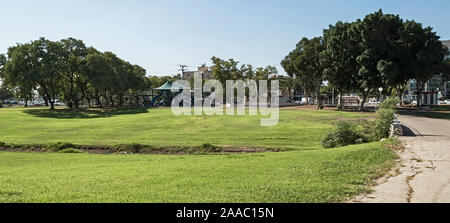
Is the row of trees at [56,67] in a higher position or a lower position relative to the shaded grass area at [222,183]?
higher

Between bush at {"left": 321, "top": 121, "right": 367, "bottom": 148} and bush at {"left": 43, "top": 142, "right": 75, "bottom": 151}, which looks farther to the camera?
bush at {"left": 43, "top": 142, "right": 75, "bottom": 151}

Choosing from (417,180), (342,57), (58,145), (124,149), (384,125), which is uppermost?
(342,57)

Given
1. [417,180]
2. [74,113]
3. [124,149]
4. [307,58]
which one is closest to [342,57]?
[307,58]

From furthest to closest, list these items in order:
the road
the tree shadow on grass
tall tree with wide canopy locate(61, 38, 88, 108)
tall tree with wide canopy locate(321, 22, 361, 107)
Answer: tall tree with wide canopy locate(61, 38, 88, 108) < the tree shadow on grass < tall tree with wide canopy locate(321, 22, 361, 107) < the road

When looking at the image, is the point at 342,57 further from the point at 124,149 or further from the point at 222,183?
the point at 222,183

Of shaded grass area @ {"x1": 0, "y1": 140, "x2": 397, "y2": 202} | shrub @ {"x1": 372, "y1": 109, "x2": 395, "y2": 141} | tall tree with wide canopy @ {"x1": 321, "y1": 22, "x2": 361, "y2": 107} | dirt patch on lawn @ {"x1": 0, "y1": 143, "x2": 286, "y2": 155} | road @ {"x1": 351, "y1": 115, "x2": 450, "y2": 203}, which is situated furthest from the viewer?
tall tree with wide canopy @ {"x1": 321, "y1": 22, "x2": 361, "y2": 107}

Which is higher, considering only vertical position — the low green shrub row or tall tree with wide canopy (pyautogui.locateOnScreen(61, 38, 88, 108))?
tall tree with wide canopy (pyautogui.locateOnScreen(61, 38, 88, 108))

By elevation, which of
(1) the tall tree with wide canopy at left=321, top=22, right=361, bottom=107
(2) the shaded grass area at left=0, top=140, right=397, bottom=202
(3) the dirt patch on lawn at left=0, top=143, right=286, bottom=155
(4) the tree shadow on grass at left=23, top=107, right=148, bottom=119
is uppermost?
(1) the tall tree with wide canopy at left=321, top=22, right=361, bottom=107

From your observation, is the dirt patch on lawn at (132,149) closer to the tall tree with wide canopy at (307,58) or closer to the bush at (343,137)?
the bush at (343,137)

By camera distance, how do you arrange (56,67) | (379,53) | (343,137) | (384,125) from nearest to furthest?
1. (384,125)
2. (343,137)
3. (379,53)
4. (56,67)

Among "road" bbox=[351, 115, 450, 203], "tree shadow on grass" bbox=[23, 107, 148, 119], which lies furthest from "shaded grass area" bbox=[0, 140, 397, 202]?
"tree shadow on grass" bbox=[23, 107, 148, 119]

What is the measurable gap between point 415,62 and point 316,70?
17.3 meters

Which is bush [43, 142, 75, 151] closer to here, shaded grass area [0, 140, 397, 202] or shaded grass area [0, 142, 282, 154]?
shaded grass area [0, 142, 282, 154]

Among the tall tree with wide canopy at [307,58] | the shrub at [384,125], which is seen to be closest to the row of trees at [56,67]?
the tall tree with wide canopy at [307,58]
